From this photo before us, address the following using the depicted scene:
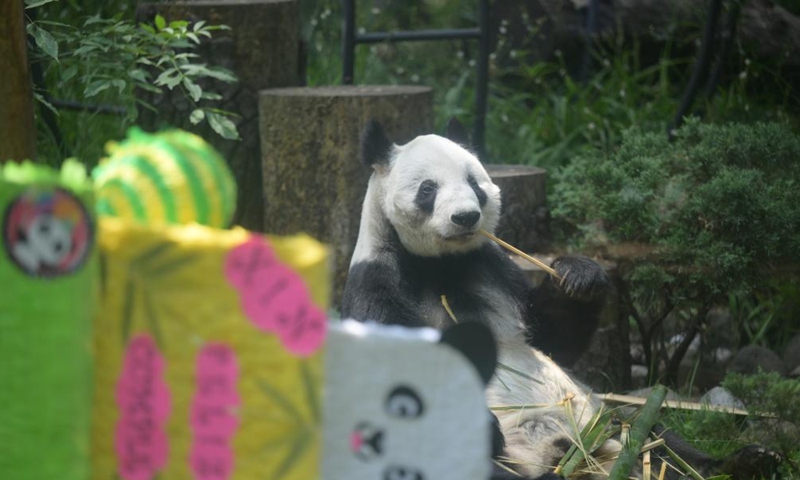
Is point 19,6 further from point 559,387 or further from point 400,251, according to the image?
point 559,387

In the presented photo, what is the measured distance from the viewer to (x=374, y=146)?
317cm

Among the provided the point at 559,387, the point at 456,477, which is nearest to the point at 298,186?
the point at 559,387

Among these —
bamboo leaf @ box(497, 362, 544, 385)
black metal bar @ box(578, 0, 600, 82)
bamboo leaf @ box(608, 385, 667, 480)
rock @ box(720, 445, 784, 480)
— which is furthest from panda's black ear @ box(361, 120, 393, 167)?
black metal bar @ box(578, 0, 600, 82)

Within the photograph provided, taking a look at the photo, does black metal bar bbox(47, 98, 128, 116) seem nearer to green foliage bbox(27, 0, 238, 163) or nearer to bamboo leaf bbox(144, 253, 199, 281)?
green foliage bbox(27, 0, 238, 163)

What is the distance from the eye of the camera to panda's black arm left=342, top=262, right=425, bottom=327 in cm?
288

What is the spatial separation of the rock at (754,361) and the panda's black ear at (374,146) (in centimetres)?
257

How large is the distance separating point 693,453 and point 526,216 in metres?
1.81

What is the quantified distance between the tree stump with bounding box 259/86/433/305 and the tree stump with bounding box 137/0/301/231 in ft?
0.87

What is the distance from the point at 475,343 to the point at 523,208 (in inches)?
127

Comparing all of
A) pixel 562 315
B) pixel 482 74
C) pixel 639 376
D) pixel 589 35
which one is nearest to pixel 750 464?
pixel 562 315

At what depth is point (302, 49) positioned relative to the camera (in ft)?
17.4

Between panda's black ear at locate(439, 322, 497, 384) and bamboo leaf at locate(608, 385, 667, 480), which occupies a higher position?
panda's black ear at locate(439, 322, 497, 384)

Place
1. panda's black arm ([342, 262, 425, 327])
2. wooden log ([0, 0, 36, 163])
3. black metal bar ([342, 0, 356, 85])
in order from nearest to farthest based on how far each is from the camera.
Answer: wooden log ([0, 0, 36, 163])
panda's black arm ([342, 262, 425, 327])
black metal bar ([342, 0, 356, 85])

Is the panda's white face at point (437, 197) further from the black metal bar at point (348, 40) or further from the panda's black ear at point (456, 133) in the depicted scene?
the black metal bar at point (348, 40)
